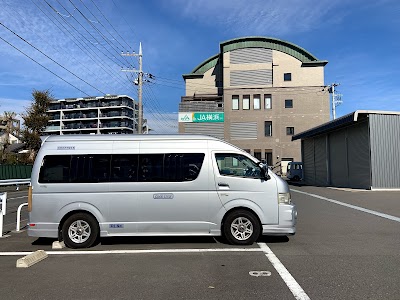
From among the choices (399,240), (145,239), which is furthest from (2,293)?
(399,240)

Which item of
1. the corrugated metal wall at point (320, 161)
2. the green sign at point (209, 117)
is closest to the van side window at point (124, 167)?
the corrugated metal wall at point (320, 161)

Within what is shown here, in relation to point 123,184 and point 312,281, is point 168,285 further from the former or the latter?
point 123,184

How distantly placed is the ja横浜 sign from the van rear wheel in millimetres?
42356

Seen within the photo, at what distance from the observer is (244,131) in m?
54.3

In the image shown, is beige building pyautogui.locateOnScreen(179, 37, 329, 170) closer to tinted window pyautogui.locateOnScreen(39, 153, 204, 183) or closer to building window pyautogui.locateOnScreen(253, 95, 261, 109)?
building window pyautogui.locateOnScreen(253, 95, 261, 109)

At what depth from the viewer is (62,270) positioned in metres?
6.03

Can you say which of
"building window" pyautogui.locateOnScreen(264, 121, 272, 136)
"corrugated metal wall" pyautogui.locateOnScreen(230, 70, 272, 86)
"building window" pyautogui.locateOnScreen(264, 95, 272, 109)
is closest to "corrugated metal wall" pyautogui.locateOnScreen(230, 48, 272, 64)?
"corrugated metal wall" pyautogui.locateOnScreen(230, 70, 272, 86)

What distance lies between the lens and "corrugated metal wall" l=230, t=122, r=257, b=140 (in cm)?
5422

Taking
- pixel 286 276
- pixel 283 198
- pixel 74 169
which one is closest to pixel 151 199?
pixel 74 169

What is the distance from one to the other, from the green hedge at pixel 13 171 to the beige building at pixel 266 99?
913 inches

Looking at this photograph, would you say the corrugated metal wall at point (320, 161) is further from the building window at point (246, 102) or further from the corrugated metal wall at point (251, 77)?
the corrugated metal wall at point (251, 77)

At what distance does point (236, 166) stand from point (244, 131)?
46927 mm

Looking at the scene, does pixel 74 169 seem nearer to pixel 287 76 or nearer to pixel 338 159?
pixel 338 159

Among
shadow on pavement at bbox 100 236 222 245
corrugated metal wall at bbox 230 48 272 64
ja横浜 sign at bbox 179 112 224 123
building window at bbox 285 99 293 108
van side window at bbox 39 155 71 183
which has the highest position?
corrugated metal wall at bbox 230 48 272 64
